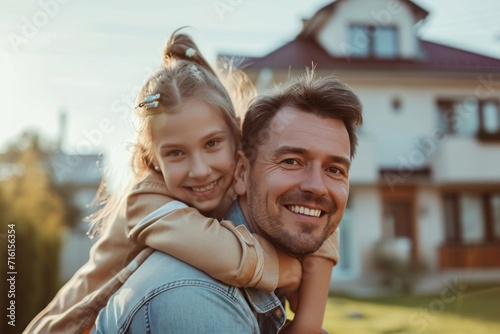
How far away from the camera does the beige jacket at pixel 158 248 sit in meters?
1.60

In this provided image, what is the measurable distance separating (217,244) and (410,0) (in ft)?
53.8

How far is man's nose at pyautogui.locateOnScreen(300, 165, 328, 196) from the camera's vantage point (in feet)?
5.89

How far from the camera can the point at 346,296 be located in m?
12.1

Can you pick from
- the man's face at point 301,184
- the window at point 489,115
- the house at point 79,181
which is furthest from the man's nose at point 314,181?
the house at point 79,181

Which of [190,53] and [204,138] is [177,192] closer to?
[204,138]

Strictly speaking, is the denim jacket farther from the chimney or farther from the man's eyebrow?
the chimney

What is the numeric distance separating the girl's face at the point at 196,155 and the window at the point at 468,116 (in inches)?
600

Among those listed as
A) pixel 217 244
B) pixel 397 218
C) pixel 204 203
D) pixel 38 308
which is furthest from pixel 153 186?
pixel 397 218

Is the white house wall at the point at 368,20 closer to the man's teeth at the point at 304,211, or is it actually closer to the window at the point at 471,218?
the window at the point at 471,218

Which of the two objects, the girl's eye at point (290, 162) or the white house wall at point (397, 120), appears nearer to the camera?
the girl's eye at point (290, 162)

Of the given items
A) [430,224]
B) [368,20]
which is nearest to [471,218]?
[430,224]

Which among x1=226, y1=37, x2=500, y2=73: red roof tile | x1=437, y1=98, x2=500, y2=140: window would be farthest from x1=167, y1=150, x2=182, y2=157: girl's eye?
x1=437, y1=98, x2=500, y2=140: window

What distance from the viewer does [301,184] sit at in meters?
1.82

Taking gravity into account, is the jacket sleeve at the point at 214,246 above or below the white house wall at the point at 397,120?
below
